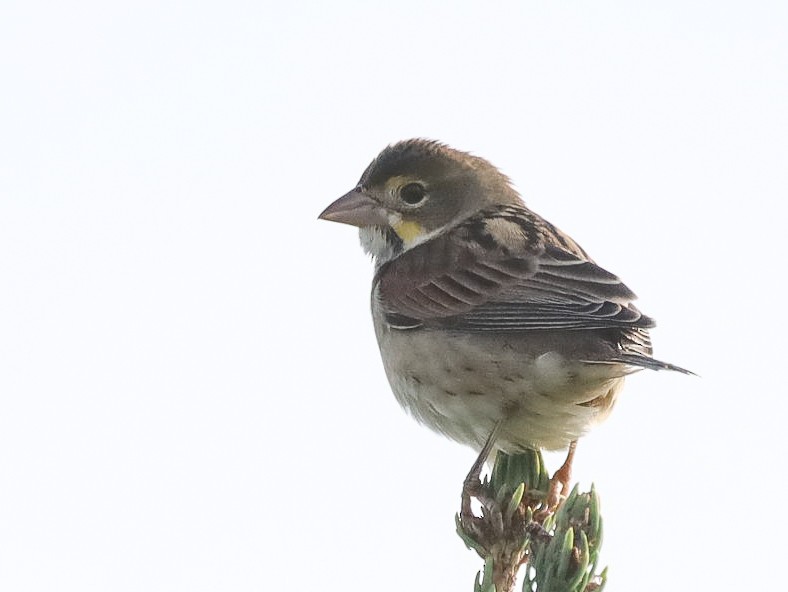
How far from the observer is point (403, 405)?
18.6 feet

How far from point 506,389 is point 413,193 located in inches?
74.5

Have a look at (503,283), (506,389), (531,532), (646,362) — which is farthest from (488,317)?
(531,532)

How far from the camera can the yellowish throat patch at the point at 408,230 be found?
6.57 meters

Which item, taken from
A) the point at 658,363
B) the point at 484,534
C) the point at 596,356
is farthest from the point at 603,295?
the point at 484,534

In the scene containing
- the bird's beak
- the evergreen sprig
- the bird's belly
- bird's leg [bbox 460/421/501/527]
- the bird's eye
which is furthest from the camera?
the bird's eye

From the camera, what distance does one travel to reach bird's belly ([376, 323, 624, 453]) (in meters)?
5.04

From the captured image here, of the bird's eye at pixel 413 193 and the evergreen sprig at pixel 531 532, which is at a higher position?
the bird's eye at pixel 413 193

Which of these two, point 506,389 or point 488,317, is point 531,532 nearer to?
point 506,389

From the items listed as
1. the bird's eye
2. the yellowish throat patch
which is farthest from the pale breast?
the bird's eye

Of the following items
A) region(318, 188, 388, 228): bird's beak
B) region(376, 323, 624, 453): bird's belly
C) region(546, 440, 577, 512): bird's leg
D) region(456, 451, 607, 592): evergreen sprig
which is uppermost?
region(318, 188, 388, 228): bird's beak

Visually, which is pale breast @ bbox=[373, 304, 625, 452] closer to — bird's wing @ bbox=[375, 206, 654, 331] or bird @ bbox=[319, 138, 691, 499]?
bird @ bbox=[319, 138, 691, 499]

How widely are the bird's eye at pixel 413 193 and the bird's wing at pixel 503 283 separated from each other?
0.34 m

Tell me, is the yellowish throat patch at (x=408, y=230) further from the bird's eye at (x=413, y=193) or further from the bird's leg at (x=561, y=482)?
the bird's leg at (x=561, y=482)

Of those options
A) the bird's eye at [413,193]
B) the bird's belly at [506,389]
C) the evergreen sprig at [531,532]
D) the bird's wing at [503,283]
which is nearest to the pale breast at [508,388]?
the bird's belly at [506,389]
